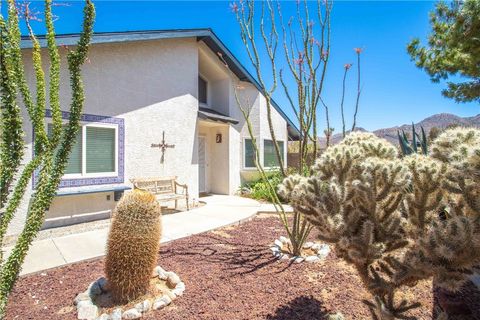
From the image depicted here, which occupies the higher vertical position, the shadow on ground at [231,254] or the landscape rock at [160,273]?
the landscape rock at [160,273]

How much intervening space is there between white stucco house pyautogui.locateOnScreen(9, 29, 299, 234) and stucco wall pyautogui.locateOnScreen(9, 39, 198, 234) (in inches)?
0.9

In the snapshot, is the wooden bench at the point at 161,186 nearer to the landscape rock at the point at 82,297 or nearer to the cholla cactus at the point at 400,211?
the landscape rock at the point at 82,297

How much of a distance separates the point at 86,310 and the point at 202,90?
10564 mm

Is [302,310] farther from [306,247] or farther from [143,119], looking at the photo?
[143,119]

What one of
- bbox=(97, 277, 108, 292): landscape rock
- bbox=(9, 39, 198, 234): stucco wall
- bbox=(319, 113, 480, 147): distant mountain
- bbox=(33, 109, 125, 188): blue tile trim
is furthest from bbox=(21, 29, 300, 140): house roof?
bbox=(97, 277, 108, 292): landscape rock

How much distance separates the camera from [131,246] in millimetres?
3102

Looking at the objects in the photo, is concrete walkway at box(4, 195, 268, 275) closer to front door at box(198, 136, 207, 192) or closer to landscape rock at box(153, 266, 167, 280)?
landscape rock at box(153, 266, 167, 280)

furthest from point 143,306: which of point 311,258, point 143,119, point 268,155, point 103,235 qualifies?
point 268,155

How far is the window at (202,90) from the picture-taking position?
39.6ft

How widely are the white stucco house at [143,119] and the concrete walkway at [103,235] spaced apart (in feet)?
4.47

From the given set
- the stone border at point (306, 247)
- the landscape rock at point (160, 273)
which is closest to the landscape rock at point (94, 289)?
the landscape rock at point (160, 273)

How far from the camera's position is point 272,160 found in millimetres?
13828

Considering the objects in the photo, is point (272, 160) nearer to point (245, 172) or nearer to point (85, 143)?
point (245, 172)

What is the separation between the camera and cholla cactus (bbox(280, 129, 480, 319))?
5.21 feet
